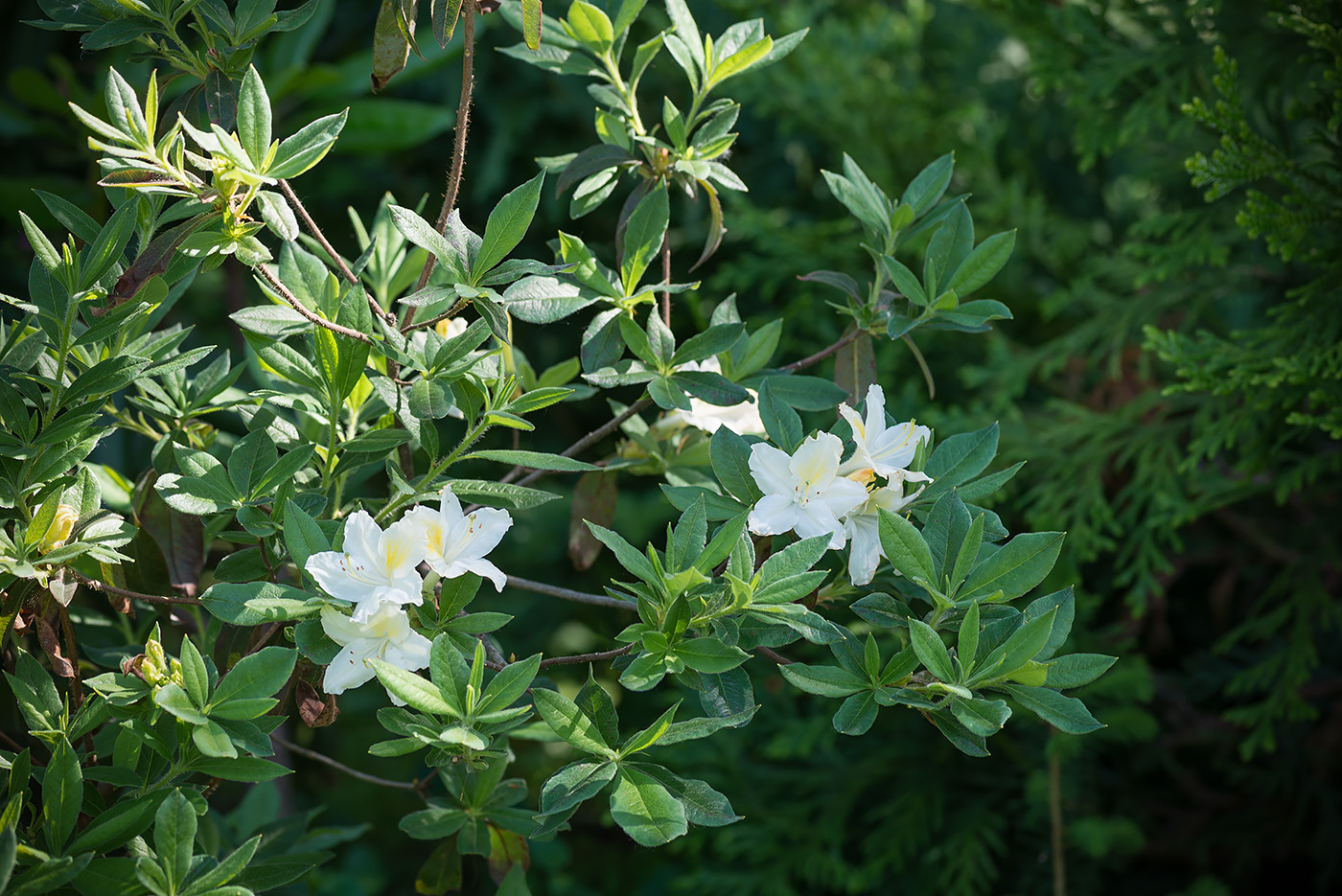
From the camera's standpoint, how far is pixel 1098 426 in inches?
53.9

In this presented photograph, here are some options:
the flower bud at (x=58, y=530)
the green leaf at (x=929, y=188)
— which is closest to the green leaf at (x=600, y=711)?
the flower bud at (x=58, y=530)

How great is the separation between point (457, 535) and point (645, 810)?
8.0 inches

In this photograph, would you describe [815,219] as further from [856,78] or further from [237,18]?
[237,18]

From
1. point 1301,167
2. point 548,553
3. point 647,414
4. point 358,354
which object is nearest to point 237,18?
point 358,354

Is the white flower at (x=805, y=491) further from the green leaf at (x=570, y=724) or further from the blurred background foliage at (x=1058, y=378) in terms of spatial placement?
the blurred background foliage at (x=1058, y=378)

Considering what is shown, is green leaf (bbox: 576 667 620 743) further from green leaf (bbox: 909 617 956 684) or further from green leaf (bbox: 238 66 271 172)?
green leaf (bbox: 238 66 271 172)

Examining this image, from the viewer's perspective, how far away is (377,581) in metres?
0.61

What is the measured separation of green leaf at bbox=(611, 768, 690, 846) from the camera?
554mm

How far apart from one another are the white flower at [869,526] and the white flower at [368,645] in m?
0.28

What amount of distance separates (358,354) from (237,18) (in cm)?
25

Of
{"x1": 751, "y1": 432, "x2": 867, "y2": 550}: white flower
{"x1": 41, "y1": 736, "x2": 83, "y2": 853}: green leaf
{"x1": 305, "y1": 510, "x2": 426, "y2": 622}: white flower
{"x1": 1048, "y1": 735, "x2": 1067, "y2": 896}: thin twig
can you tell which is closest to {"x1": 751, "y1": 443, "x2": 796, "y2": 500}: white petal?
{"x1": 751, "y1": 432, "x2": 867, "y2": 550}: white flower

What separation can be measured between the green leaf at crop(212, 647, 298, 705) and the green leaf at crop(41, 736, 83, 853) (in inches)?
4.1

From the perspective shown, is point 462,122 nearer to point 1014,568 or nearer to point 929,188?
point 929,188

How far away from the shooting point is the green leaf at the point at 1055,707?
606mm
